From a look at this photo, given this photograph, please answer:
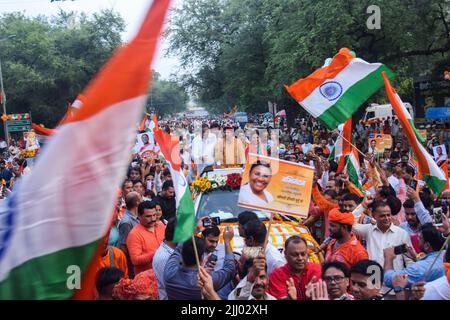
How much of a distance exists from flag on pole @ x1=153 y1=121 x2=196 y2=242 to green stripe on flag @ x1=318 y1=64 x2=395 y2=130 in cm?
322

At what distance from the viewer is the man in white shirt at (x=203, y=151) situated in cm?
1105

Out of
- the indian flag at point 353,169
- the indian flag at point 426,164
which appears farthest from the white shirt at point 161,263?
the indian flag at point 353,169

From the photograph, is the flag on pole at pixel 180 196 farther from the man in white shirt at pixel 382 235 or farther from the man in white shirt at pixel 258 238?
the man in white shirt at pixel 382 235

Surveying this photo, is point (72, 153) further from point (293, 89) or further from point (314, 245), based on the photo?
point (293, 89)

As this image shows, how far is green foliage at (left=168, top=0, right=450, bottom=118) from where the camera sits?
20859 mm

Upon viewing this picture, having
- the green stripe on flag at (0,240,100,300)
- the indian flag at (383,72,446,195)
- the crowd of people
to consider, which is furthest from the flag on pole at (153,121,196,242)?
the indian flag at (383,72,446,195)

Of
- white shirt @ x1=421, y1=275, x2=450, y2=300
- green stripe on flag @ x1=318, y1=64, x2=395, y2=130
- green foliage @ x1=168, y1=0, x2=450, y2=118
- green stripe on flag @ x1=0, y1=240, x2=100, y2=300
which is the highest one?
green foliage @ x1=168, y1=0, x2=450, y2=118

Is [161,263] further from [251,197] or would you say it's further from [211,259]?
[251,197]

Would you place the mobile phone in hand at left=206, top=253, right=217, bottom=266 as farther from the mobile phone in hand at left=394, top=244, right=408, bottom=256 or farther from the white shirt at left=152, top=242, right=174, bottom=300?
the mobile phone in hand at left=394, top=244, right=408, bottom=256

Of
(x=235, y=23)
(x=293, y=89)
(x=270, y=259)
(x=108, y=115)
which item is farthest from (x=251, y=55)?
(x=108, y=115)

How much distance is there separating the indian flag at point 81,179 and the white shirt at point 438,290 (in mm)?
2345

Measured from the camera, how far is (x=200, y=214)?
8.05m

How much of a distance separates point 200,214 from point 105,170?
546 cm

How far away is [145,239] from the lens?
6008 millimetres
